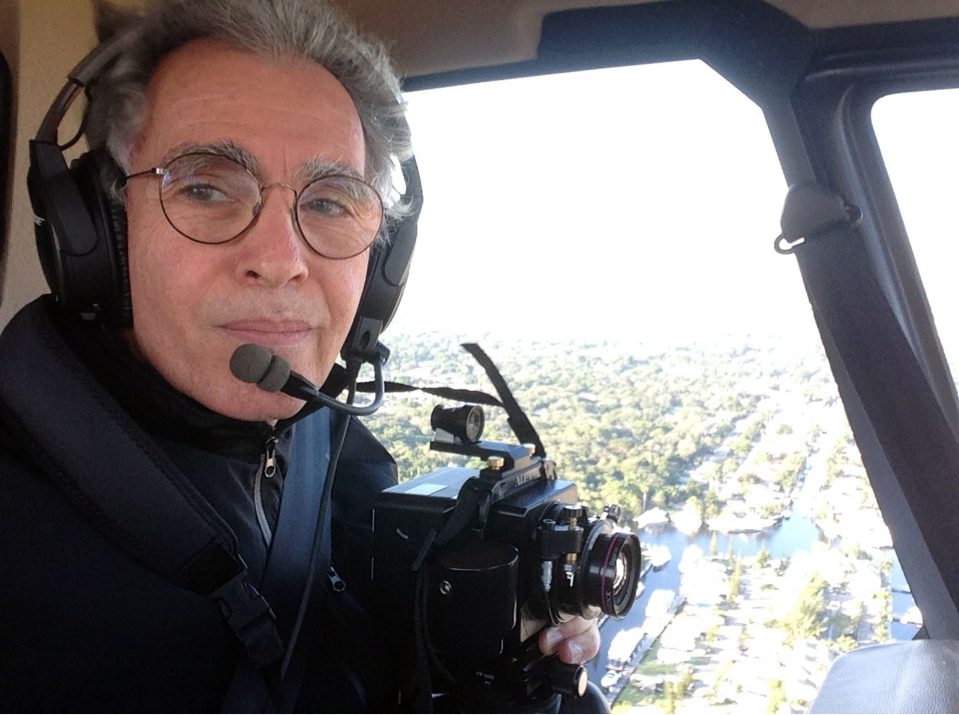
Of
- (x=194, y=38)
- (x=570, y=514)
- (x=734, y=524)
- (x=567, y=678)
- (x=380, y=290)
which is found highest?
(x=194, y=38)

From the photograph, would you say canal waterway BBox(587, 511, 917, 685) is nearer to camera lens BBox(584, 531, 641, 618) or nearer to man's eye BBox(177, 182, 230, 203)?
camera lens BBox(584, 531, 641, 618)

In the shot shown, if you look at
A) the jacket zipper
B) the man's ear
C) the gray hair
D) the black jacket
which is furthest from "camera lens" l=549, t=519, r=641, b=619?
the man's ear

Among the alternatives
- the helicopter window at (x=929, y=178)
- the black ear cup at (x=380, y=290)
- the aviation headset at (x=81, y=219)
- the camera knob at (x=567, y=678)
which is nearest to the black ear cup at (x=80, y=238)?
the aviation headset at (x=81, y=219)

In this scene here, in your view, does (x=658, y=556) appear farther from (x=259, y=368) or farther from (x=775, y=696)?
(x=259, y=368)

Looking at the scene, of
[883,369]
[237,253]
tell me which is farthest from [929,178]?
[237,253]

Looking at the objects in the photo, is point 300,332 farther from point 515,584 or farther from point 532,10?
point 532,10

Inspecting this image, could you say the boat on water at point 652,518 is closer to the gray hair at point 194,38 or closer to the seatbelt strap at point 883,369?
the seatbelt strap at point 883,369
